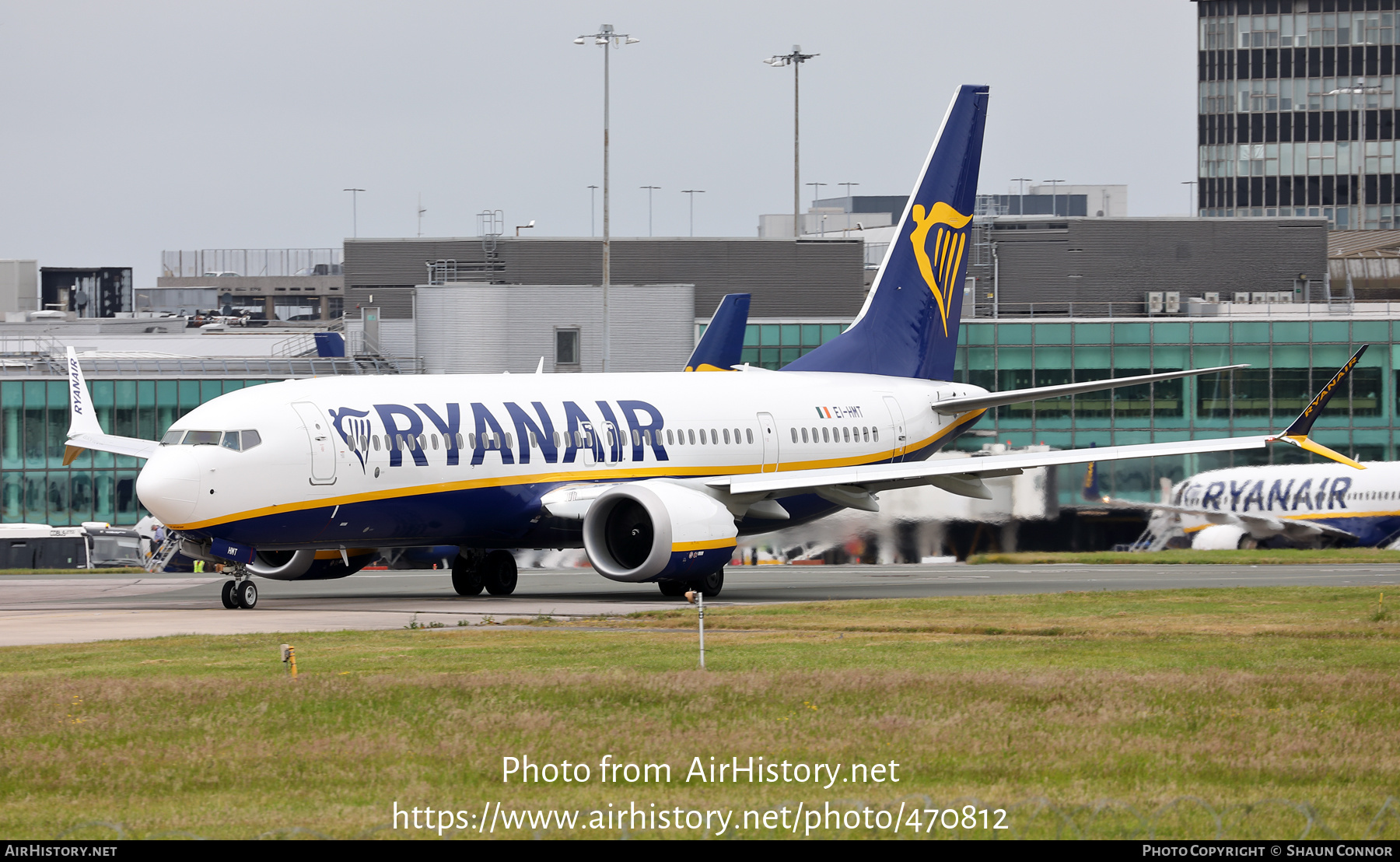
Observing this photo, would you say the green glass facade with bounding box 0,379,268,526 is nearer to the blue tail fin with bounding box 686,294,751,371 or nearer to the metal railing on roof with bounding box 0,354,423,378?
the metal railing on roof with bounding box 0,354,423,378

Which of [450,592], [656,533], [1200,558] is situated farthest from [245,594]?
[1200,558]

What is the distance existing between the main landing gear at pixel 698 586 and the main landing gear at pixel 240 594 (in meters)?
7.23

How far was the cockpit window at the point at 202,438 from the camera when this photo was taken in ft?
95.9

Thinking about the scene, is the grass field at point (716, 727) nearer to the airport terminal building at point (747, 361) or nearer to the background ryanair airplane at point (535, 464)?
the background ryanair airplane at point (535, 464)

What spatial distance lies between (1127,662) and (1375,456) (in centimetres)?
5635

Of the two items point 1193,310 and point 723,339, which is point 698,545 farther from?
point 1193,310

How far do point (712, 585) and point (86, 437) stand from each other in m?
13.4

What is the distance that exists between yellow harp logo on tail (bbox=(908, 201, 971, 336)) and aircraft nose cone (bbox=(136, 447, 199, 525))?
1938cm

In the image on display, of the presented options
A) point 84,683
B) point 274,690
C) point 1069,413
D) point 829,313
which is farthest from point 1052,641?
point 829,313

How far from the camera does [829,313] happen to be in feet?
279

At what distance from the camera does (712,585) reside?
111ft

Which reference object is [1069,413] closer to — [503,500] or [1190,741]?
[503,500]

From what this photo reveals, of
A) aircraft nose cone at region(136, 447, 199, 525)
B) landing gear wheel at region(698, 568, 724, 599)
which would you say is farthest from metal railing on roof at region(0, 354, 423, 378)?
aircraft nose cone at region(136, 447, 199, 525)

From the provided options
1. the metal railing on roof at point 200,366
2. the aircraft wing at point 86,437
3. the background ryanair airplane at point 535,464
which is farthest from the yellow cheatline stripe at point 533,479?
the metal railing on roof at point 200,366
